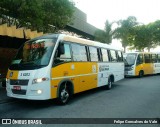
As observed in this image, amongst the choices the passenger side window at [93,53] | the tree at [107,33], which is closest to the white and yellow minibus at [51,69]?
the passenger side window at [93,53]

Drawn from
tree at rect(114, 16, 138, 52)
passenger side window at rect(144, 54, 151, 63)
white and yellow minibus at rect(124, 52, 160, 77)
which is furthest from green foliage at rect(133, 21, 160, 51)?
passenger side window at rect(144, 54, 151, 63)

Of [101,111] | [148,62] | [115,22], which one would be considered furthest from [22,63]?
[115,22]

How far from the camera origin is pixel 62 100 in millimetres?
9016

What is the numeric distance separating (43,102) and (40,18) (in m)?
6.70

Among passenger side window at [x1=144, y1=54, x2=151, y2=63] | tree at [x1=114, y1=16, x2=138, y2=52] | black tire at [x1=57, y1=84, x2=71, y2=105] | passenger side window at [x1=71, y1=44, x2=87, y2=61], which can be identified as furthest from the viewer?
tree at [x1=114, y1=16, x2=138, y2=52]

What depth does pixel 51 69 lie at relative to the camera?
8.33 m

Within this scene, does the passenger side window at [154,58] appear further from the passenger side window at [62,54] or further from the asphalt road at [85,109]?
the passenger side window at [62,54]

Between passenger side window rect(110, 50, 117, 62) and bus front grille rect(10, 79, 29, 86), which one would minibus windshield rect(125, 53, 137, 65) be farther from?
bus front grille rect(10, 79, 29, 86)

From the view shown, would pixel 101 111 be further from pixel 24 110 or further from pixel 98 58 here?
pixel 98 58

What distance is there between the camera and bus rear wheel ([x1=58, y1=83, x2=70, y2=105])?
350 inches

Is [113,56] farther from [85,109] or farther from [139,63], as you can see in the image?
[139,63]

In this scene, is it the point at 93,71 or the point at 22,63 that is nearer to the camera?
the point at 22,63

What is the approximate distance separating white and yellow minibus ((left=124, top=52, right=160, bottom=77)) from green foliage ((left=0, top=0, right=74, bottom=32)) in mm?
7921

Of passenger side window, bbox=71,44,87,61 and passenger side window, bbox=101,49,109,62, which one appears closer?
passenger side window, bbox=71,44,87,61
